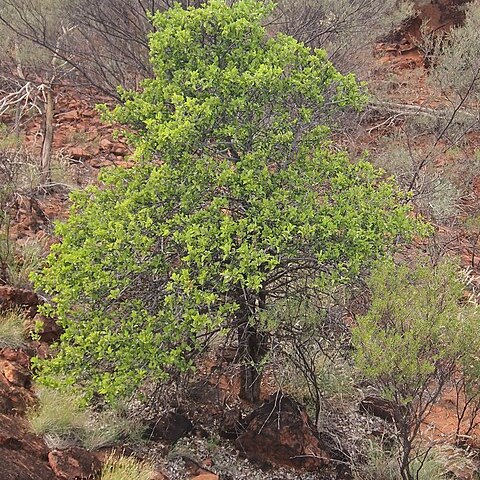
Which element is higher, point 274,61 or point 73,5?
point 73,5

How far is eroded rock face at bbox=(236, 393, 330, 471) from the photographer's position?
5.12 m

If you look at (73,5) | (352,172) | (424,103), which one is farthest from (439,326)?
(424,103)

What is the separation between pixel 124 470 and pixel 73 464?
1.17 ft

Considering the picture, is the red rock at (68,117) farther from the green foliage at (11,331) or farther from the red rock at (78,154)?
the green foliage at (11,331)

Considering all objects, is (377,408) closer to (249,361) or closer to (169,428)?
(249,361)

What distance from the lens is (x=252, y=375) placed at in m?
5.81

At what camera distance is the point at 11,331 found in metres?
5.40

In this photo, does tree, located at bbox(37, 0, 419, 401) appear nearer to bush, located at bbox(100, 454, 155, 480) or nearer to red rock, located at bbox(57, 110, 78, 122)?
bush, located at bbox(100, 454, 155, 480)

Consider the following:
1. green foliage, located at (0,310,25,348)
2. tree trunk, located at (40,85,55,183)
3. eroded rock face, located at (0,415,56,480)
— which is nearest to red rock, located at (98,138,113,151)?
tree trunk, located at (40,85,55,183)

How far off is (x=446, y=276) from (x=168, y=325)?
2313 millimetres

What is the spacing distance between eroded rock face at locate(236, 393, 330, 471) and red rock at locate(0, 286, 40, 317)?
2617 mm

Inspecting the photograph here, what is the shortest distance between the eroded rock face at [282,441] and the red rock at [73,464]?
5.00ft

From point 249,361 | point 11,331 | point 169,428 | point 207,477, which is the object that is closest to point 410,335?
point 249,361

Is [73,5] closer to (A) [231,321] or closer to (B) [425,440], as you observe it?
(A) [231,321]
